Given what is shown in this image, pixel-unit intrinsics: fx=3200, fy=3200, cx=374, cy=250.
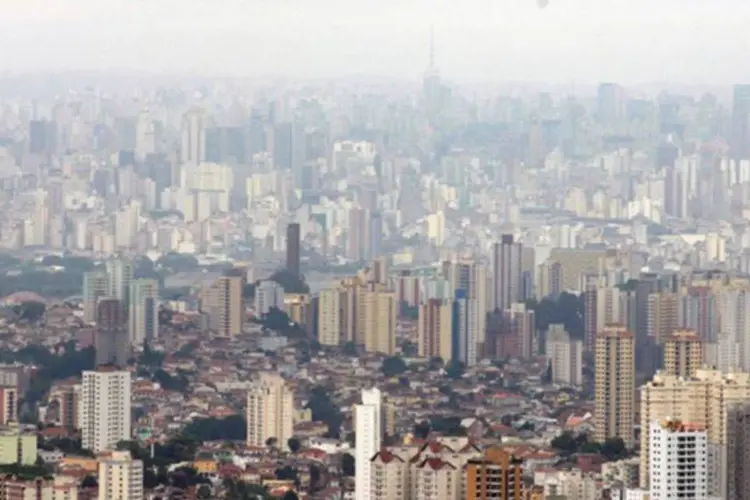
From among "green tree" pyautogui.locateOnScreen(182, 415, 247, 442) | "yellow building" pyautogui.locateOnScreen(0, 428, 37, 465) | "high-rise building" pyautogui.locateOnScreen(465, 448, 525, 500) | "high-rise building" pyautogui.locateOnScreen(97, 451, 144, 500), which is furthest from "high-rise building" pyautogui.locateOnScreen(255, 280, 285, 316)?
"high-rise building" pyautogui.locateOnScreen(465, 448, 525, 500)

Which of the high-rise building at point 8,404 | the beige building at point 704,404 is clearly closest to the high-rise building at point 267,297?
the high-rise building at point 8,404

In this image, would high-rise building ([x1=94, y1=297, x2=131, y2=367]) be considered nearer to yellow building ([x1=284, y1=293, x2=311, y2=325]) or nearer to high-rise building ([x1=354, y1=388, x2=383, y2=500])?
yellow building ([x1=284, y1=293, x2=311, y2=325])

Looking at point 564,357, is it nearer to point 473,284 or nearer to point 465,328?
point 465,328

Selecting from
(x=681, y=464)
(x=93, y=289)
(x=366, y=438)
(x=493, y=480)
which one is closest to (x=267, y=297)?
(x=93, y=289)

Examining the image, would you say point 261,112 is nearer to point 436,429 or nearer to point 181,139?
point 181,139

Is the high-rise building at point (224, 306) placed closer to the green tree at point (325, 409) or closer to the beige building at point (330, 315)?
the beige building at point (330, 315)

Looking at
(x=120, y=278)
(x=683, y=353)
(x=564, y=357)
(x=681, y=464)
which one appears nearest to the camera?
(x=681, y=464)
